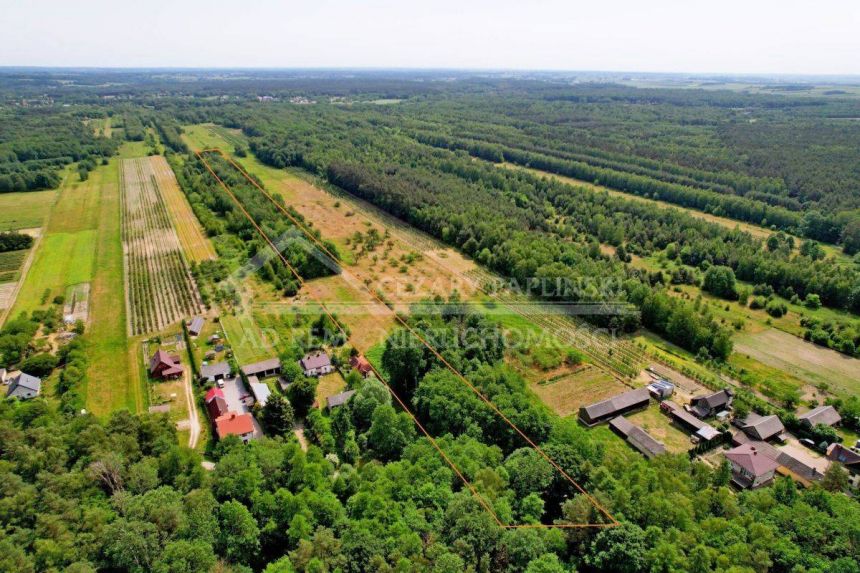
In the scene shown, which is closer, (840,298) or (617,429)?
(617,429)

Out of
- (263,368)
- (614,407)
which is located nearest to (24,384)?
(263,368)

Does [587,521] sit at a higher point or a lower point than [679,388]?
higher

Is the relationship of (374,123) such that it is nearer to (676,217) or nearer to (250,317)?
(676,217)

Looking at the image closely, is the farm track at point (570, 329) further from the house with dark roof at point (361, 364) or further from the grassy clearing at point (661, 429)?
the house with dark roof at point (361, 364)

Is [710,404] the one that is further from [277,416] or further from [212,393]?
[212,393]

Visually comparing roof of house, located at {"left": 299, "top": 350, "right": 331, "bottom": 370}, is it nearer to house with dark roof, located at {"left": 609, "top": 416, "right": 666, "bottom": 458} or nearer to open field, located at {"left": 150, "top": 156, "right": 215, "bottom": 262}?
house with dark roof, located at {"left": 609, "top": 416, "right": 666, "bottom": 458}

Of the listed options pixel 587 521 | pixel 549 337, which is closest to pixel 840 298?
pixel 549 337
